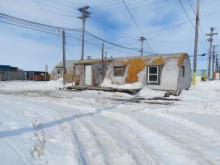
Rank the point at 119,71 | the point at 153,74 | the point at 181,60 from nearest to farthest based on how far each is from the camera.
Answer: the point at 181,60, the point at 153,74, the point at 119,71

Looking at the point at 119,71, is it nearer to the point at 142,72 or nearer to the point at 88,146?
the point at 142,72

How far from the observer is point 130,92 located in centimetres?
2109

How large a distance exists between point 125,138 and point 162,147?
1022mm

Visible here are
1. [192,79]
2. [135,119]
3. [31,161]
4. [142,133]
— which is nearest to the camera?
[31,161]

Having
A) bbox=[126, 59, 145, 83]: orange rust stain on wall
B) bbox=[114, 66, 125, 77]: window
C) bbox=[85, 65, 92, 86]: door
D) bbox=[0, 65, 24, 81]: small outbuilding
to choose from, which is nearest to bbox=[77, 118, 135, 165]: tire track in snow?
bbox=[126, 59, 145, 83]: orange rust stain on wall

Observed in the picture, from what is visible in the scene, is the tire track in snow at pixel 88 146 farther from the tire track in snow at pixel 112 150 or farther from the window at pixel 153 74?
the window at pixel 153 74

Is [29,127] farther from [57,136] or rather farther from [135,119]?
[135,119]

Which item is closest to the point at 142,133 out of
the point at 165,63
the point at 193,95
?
the point at 193,95

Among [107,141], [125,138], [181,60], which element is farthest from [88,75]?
[107,141]

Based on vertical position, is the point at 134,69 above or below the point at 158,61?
below

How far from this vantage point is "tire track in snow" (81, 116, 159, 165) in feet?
16.1

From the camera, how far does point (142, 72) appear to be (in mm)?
22547

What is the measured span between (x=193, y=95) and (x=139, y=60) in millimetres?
6123

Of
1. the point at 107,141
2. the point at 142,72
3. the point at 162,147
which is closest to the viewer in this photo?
the point at 162,147
